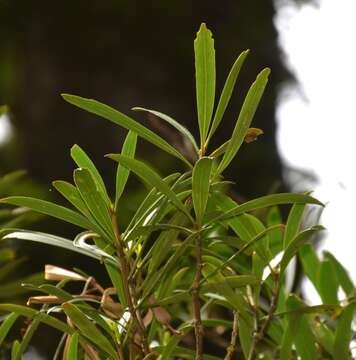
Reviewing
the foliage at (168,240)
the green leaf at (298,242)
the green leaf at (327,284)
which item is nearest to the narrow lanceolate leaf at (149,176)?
the foliage at (168,240)

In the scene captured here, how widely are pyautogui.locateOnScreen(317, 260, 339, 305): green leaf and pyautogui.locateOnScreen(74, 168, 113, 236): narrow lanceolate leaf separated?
30 cm

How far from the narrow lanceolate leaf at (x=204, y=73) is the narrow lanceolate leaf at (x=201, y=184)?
46 millimetres

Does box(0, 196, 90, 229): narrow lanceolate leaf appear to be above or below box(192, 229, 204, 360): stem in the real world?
above

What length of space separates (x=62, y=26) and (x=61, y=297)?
182 cm

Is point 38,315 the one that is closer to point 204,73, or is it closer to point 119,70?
point 204,73

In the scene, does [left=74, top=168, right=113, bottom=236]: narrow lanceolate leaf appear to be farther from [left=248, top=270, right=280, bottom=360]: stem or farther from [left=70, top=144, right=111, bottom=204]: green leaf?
[left=248, top=270, right=280, bottom=360]: stem

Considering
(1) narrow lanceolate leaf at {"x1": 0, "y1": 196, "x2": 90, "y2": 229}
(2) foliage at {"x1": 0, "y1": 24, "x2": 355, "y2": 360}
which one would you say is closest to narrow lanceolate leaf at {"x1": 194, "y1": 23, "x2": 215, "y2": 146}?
(2) foliage at {"x1": 0, "y1": 24, "x2": 355, "y2": 360}

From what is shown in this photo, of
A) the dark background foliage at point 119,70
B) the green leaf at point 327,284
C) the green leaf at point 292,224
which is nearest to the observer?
the green leaf at point 292,224

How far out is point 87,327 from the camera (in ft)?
1.84

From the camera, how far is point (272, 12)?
2.08m

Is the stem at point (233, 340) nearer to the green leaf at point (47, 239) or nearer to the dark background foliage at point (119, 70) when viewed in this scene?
the green leaf at point (47, 239)

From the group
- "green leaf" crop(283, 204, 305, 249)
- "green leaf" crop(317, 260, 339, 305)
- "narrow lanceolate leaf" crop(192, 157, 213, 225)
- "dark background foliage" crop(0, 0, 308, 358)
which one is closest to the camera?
"narrow lanceolate leaf" crop(192, 157, 213, 225)

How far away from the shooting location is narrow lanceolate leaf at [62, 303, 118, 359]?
541mm

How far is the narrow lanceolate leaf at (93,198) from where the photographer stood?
1.75 feet
